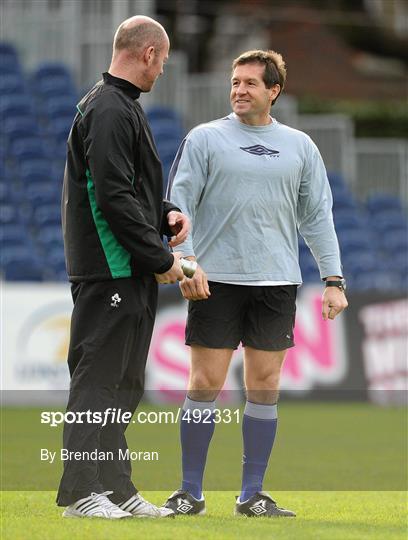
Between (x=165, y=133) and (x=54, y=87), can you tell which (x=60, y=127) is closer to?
(x=54, y=87)

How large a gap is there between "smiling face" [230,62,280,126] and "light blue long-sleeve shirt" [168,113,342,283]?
86 mm

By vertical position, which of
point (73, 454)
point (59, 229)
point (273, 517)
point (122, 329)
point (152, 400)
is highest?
point (122, 329)

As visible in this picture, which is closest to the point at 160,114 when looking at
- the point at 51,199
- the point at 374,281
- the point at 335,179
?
the point at 51,199

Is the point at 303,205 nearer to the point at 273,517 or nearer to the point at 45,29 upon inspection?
the point at 273,517

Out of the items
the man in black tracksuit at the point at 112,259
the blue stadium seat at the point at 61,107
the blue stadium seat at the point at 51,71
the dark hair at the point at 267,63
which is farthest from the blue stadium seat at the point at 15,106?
the man in black tracksuit at the point at 112,259

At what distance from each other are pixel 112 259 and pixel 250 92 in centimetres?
121

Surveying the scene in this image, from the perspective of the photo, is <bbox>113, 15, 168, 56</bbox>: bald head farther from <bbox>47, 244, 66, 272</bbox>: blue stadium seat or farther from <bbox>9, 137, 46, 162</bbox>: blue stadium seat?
<bbox>9, 137, 46, 162</bbox>: blue stadium seat

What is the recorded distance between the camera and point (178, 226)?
618 cm

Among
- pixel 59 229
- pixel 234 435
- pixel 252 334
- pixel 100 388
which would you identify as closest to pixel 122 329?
pixel 100 388

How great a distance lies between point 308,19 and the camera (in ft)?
97.2

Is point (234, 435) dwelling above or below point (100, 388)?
below

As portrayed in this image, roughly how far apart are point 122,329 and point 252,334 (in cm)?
84

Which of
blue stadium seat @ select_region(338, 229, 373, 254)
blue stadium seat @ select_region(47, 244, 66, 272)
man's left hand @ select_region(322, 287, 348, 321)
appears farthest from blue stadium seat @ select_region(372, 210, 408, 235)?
man's left hand @ select_region(322, 287, 348, 321)

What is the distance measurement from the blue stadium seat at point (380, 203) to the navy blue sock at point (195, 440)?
15.6 metres
